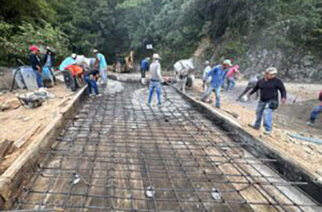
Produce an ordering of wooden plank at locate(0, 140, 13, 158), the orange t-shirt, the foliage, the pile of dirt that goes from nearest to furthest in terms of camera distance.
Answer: wooden plank at locate(0, 140, 13, 158) < the pile of dirt < the orange t-shirt < the foliage

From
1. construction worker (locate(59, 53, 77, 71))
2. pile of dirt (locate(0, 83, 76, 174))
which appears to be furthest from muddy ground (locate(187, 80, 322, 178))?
construction worker (locate(59, 53, 77, 71))

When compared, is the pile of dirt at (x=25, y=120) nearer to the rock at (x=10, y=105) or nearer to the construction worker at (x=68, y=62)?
the rock at (x=10, y=105)

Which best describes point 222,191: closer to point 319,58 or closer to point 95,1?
point 319,58

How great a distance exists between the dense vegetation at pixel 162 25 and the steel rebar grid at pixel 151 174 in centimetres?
714

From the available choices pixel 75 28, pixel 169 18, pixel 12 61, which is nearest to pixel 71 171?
pixel 12 61

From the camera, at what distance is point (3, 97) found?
17.8 ft

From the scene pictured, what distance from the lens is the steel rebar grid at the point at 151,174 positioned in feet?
5.05

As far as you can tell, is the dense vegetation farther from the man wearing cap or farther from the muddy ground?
the man wearing cap

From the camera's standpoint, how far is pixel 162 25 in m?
17.0

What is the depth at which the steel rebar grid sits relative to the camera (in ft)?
5.05

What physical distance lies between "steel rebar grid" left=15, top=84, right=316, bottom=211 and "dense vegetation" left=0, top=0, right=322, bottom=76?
23.4 ft

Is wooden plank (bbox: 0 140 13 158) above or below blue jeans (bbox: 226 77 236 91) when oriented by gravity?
below

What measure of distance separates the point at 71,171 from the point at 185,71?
17.5 ft

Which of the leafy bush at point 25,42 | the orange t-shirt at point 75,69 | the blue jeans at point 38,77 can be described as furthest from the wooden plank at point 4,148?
the leafy bush at point 25,42
